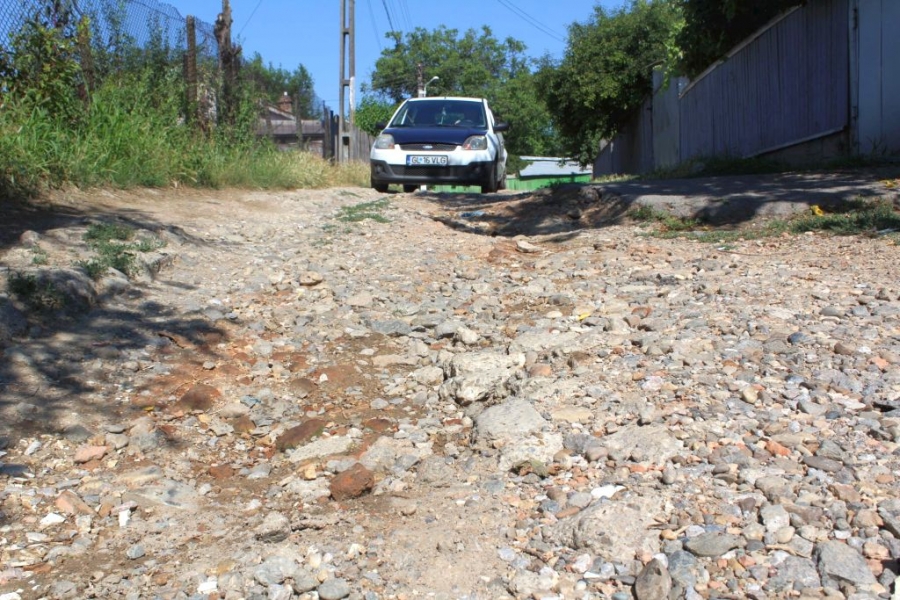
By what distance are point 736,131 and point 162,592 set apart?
35.4ft

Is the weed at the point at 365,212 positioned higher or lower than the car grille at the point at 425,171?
lower

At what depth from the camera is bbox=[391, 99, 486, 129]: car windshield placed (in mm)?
11031

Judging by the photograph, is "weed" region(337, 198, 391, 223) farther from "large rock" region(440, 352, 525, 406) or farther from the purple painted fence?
the purple painted fence

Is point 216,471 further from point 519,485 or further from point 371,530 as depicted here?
point 519,485

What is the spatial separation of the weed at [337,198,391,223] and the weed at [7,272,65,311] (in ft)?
11.3

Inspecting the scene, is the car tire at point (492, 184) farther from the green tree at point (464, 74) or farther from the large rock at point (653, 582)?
the green tree at point (464, 74)

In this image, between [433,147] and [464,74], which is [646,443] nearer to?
[433,147]

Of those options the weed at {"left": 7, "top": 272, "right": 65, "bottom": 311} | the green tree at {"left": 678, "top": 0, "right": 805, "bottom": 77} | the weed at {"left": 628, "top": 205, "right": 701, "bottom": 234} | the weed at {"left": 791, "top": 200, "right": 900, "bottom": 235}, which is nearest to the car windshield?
the green tree at {"left": 678, "top": 0, "right": 805, "bottom": 77}

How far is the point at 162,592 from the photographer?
2.13m

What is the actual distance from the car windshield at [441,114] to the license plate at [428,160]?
1.00 meters

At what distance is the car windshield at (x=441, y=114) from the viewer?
11031mm

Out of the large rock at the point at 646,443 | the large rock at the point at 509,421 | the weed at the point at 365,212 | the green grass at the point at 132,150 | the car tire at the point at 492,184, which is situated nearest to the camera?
the large rock at the point at 646,443

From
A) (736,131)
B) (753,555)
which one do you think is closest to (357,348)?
(753,555)

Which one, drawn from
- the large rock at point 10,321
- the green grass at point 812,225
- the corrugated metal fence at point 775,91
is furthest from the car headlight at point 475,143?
the large rock at point 10,321
